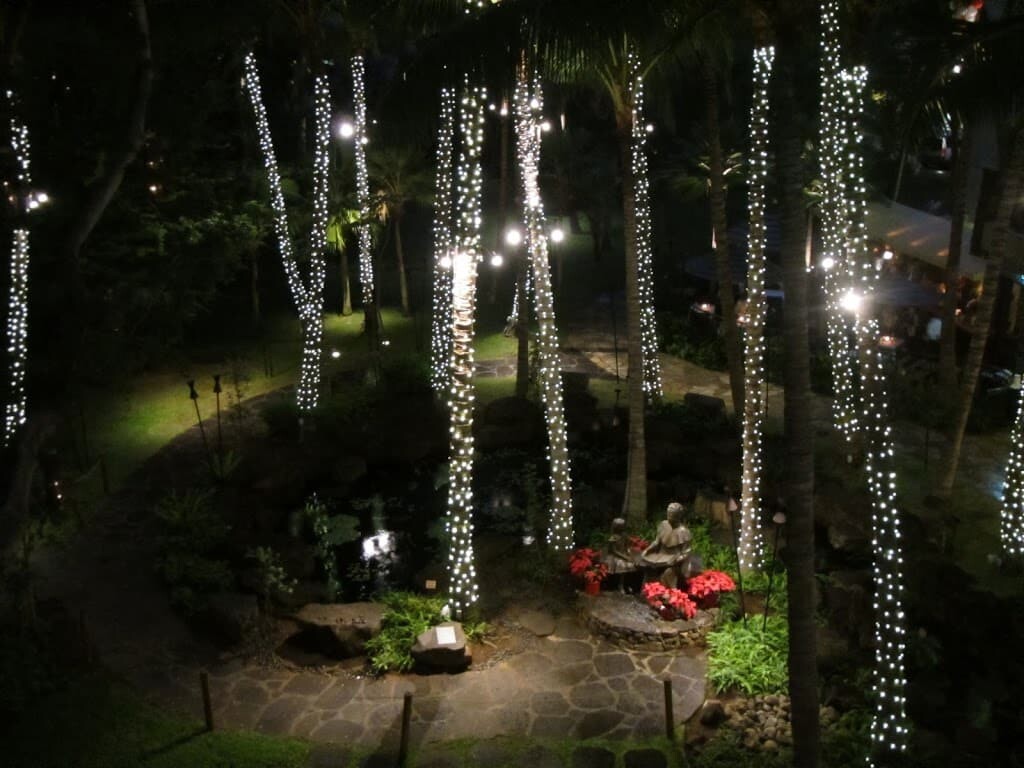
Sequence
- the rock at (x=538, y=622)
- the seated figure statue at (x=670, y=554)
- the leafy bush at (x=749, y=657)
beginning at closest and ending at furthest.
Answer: the leafy bush at (x=749, y=657), the rock at (x=538, y=622), the seated figure statue at (x=670, y=554)

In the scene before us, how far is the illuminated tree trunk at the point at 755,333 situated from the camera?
13703 mm

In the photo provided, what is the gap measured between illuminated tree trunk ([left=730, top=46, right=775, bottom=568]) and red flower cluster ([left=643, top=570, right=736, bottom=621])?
935 mm

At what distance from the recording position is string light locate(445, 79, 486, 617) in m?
12.5

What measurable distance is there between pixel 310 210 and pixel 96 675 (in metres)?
19.3

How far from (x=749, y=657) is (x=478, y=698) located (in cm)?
356

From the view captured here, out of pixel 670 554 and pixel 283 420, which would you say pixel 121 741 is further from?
pixel 283 420

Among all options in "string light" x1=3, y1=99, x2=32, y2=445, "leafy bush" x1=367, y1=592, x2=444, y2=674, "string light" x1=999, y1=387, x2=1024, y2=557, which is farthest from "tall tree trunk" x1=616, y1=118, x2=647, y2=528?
"string light" x1=3, y1=99, x2=32, y2=445

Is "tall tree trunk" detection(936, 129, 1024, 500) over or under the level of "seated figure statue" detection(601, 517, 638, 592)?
over

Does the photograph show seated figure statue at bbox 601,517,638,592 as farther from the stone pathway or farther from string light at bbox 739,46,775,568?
string light at bbox 739,46,775,568

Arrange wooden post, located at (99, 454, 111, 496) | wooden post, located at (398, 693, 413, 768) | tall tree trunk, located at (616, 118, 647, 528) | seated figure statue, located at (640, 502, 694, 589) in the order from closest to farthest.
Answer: wooden post, located at (398, 693, 413, 768) < seated figure statue, located at (640, 502, 694, 589) < tall tree trunk, located at (616, 118, 647, 528) < wooden post, located at (99, 454, 111, 496)

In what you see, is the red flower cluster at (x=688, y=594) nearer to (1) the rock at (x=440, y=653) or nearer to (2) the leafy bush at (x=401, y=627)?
(1) the rock at (x=440, y=653)

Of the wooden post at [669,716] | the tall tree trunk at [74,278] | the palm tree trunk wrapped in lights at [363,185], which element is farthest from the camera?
the palm tree trunk wrapped in lights at [363,185]

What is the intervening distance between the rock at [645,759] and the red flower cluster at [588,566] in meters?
3.48

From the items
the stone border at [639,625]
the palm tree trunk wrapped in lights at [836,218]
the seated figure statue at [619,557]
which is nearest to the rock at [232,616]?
the stone border at [639,625]
